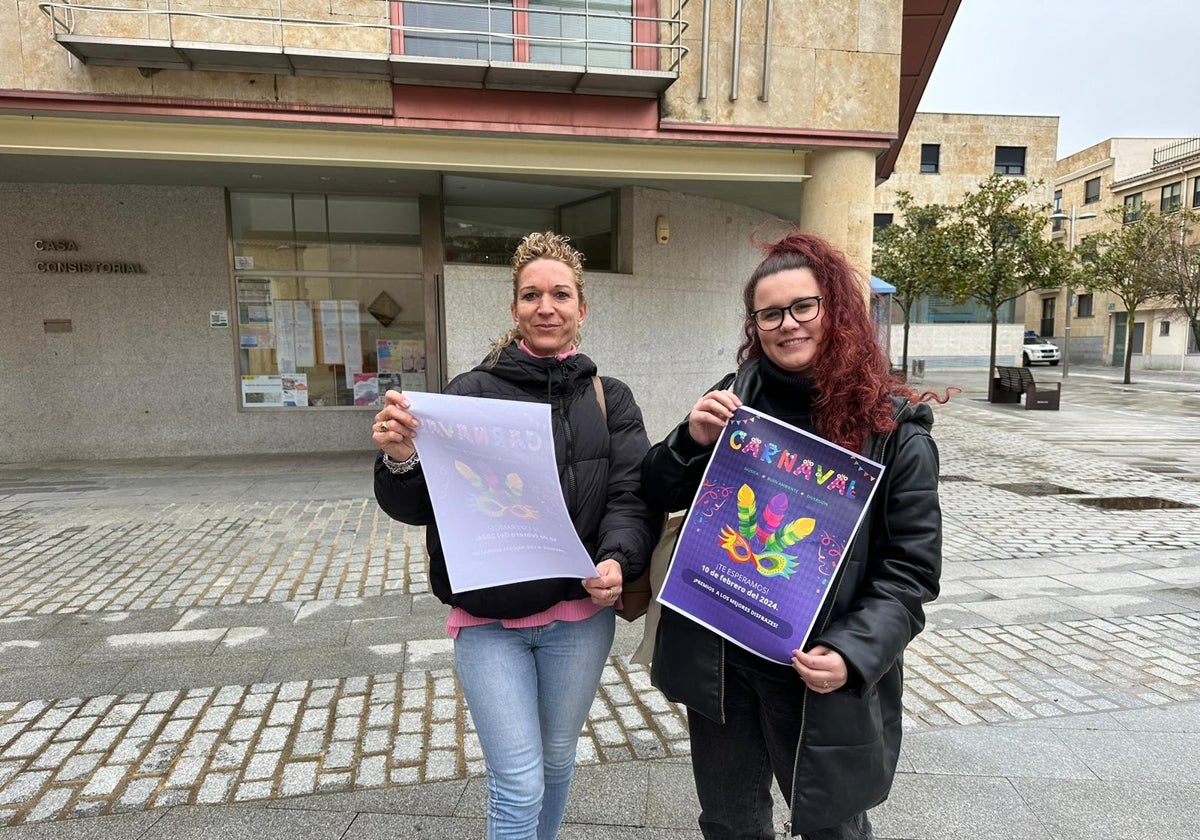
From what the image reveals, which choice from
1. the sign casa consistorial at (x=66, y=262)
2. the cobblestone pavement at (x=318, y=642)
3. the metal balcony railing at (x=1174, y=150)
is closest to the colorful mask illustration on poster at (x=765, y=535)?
the cobblestone pavement at (x=318, y=642)

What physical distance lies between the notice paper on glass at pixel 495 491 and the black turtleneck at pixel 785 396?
0.58 meters

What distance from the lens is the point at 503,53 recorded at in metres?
7.78

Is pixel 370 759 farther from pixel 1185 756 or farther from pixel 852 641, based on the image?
pixel 1185 756

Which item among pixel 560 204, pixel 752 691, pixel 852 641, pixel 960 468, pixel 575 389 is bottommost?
pixel 960 468

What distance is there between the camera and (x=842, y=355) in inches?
66.9

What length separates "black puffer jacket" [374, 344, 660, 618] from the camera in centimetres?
191

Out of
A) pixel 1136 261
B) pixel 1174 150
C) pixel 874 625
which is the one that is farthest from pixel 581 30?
pixel 1174 150

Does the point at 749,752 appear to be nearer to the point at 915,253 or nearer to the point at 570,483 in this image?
the point at 570,483

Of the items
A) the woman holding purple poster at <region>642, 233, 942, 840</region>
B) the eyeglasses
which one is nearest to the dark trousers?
the woman holding purple poster at <region>642, 233, 942, 840</region>

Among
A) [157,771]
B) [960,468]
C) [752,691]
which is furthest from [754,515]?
[960,468]

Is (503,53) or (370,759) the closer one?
(370,759)

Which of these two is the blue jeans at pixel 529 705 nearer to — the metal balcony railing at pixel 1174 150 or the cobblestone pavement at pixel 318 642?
the cobblestone pavement at pixel 318 642

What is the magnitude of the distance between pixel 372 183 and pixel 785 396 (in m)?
9.49

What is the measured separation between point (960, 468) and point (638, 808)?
9.40 metres
